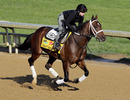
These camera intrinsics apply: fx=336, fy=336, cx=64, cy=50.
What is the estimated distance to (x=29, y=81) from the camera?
8.77 meters

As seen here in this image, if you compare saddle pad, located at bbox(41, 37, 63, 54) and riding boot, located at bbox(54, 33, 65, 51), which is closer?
riding boot, located at bbox(54, 33, 65, 51)

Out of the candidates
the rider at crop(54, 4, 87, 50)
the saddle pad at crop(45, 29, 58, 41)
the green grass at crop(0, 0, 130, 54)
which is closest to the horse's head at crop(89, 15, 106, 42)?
the rider at crop(54, 4, 87, 50)

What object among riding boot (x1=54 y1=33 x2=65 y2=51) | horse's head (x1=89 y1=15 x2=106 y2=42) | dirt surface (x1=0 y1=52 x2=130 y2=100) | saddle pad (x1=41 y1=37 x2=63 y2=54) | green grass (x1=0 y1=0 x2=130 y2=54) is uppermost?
horse's head (x1=89 y1=15 x2=106 y2=42)

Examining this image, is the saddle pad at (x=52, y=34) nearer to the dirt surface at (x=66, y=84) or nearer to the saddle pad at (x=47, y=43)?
the saddle pad at (x=47, y=43)

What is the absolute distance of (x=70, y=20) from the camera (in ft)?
25.1

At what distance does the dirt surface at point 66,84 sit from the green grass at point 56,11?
756 cm

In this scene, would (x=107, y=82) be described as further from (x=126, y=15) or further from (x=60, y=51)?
(x=126, y=15)

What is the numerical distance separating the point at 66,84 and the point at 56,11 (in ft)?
48.5

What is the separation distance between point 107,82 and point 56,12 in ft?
47.6

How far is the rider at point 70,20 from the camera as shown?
24.8ft

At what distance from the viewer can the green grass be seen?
2015cm

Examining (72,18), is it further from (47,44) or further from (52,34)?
(47,44)

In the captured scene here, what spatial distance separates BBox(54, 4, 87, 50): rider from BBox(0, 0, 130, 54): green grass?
9.85 m

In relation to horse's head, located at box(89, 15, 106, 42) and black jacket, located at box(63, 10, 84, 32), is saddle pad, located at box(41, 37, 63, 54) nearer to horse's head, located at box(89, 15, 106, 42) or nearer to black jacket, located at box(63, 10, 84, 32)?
black jacket, located at box(63, 10, 84, 32)
